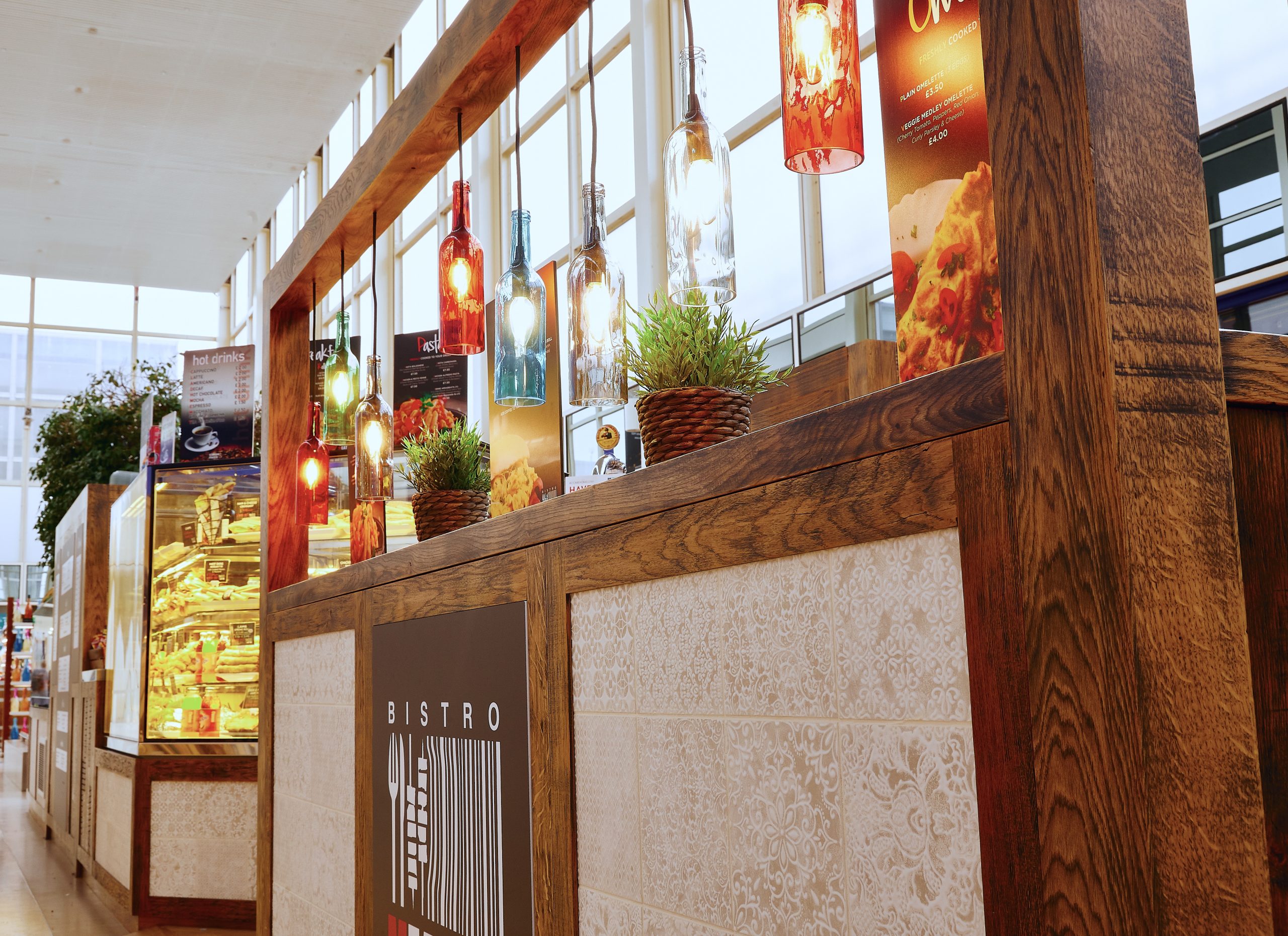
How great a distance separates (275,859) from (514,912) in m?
1.48

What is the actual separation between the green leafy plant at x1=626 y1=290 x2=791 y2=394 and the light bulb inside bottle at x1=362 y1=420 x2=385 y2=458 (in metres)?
1.17

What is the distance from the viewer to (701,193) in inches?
63.2

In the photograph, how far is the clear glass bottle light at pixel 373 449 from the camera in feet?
8.80

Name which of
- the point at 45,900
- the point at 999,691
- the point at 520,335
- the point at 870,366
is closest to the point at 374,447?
the point at 520,335

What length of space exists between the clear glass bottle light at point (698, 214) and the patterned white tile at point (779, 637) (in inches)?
18.7

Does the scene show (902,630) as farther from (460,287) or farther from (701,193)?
(460,287)

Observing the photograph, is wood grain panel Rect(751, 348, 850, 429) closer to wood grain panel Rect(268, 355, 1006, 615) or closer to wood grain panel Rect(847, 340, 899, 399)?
wood grain panel Rect(847, 340, 899, 399)

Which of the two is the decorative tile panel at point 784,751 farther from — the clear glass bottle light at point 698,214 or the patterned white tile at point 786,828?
the clear glass bottle light at point 698,214

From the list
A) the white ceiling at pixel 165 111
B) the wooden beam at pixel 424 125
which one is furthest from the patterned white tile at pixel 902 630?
the white ceiling at pixel 165 111

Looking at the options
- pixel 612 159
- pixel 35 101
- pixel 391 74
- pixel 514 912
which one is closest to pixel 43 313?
pixel 35 101

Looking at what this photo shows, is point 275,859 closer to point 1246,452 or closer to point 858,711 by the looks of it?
Result: point 858,711

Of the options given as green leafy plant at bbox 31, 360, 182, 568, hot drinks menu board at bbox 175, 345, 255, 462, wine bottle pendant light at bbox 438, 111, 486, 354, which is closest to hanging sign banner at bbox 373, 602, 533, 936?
wine bottle pendant light at bbox 438, 111, 486, 354

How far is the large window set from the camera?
51.4 feet

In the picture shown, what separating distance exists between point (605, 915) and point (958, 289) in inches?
36.3
